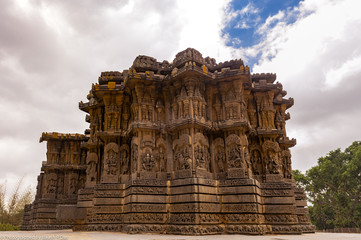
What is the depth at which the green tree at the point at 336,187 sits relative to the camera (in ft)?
111

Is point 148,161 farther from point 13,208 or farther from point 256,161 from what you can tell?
point 13,208

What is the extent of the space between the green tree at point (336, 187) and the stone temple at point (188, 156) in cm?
2215

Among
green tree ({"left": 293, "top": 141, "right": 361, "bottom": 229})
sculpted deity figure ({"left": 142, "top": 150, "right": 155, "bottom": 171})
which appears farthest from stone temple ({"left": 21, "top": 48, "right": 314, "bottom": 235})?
green tree ({"left": 293, "top": 141, "right": 361, "bottom": 229})

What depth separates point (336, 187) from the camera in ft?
119

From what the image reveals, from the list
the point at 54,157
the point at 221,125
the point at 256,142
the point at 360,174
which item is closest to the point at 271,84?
the point at 256,142

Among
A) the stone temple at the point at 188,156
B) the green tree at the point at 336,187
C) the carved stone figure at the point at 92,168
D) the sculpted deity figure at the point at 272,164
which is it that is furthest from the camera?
the green tree at the point at 336,187

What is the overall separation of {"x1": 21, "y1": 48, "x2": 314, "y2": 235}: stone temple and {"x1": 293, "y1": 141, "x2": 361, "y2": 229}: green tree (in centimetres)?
2215

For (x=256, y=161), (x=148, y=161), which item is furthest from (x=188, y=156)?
(x=256, y=161)

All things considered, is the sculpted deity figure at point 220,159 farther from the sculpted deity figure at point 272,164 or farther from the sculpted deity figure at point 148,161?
the sculpted deity figure at point 148,161

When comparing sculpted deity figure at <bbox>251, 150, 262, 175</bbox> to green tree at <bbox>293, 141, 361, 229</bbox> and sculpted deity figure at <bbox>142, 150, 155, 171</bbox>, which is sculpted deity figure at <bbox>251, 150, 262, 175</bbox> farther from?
green tree at <bbox>293, 141, 361, 229</bbox>

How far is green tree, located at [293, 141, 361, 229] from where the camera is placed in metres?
33.9

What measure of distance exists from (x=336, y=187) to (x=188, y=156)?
31.6 m

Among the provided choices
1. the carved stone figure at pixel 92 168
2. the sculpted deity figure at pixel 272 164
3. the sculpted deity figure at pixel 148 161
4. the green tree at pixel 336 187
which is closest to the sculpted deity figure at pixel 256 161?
the sculpted deity figure at pixel 272 164

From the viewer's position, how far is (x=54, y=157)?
25938 mm
